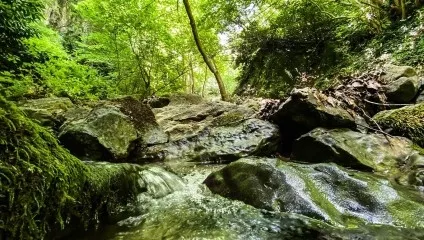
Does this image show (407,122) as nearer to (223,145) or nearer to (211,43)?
(223,145)

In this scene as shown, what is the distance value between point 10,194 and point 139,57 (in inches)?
383

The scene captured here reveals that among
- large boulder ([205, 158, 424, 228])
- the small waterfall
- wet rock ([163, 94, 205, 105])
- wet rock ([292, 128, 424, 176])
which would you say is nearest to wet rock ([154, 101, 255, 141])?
wet rock ([163, 94, 205, 105])

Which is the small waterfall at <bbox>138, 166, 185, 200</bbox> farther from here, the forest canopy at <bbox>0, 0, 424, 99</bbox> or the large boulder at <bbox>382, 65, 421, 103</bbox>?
the large boulder at <bbox>382, 65, 421, 103</bbox>

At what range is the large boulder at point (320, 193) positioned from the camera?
255cm

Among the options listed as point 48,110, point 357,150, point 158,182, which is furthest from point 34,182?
point 48,110

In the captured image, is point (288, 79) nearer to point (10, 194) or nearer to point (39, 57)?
point (39, 57)

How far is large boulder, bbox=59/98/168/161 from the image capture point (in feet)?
15.3

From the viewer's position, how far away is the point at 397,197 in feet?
9.19

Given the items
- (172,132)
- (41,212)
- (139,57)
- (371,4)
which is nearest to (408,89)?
(371,4)

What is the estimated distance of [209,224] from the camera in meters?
2.49

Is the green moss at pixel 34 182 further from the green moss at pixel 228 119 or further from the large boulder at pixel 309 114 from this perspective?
the green moss at pixel 228 119

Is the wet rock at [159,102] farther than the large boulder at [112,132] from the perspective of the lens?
Yes

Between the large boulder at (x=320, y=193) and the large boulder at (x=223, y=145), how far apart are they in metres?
1.74

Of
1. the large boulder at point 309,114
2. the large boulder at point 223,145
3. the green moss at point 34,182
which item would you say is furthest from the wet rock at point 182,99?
the green moss at point 34,182
